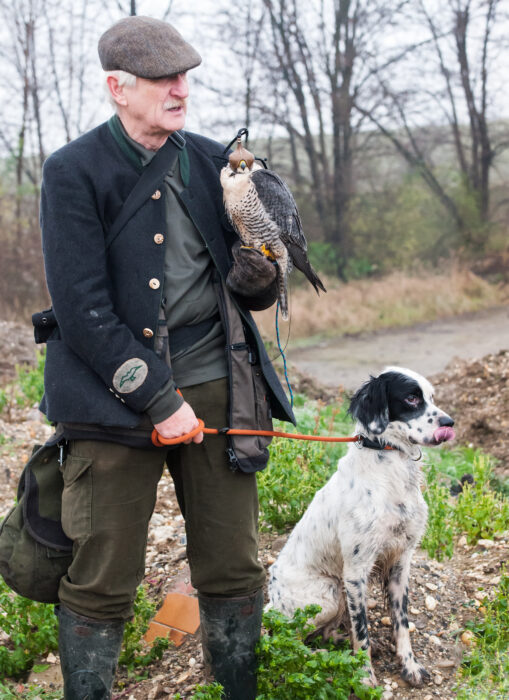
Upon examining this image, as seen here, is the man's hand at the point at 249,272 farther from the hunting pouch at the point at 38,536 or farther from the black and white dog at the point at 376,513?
the hunting pouch at the point at 38,536

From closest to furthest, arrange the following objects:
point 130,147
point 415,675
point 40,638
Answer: point 130,147, point 415,675, point 40,638

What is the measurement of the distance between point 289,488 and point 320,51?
610 inches

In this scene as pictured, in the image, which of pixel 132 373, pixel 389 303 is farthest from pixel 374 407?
pixel 389 303

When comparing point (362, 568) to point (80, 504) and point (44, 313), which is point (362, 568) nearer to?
point (80, 504)

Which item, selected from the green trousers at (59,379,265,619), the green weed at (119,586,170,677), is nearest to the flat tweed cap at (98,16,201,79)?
the green trousers at (59,379,265,619)

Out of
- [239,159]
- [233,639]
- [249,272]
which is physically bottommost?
[233,639]

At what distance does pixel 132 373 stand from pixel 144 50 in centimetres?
99

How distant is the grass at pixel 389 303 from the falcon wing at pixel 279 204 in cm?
1087

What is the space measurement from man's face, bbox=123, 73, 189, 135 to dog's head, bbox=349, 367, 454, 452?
4.12 ft

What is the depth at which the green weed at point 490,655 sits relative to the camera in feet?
8.68

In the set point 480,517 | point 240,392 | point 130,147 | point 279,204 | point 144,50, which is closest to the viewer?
point 144,50

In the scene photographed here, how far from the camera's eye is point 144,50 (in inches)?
85.6

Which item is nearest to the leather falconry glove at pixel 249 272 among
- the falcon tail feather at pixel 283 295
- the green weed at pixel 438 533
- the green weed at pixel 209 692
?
the falcon tail feather at pixel 283 295

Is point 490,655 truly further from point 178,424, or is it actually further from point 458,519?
point 178,424
